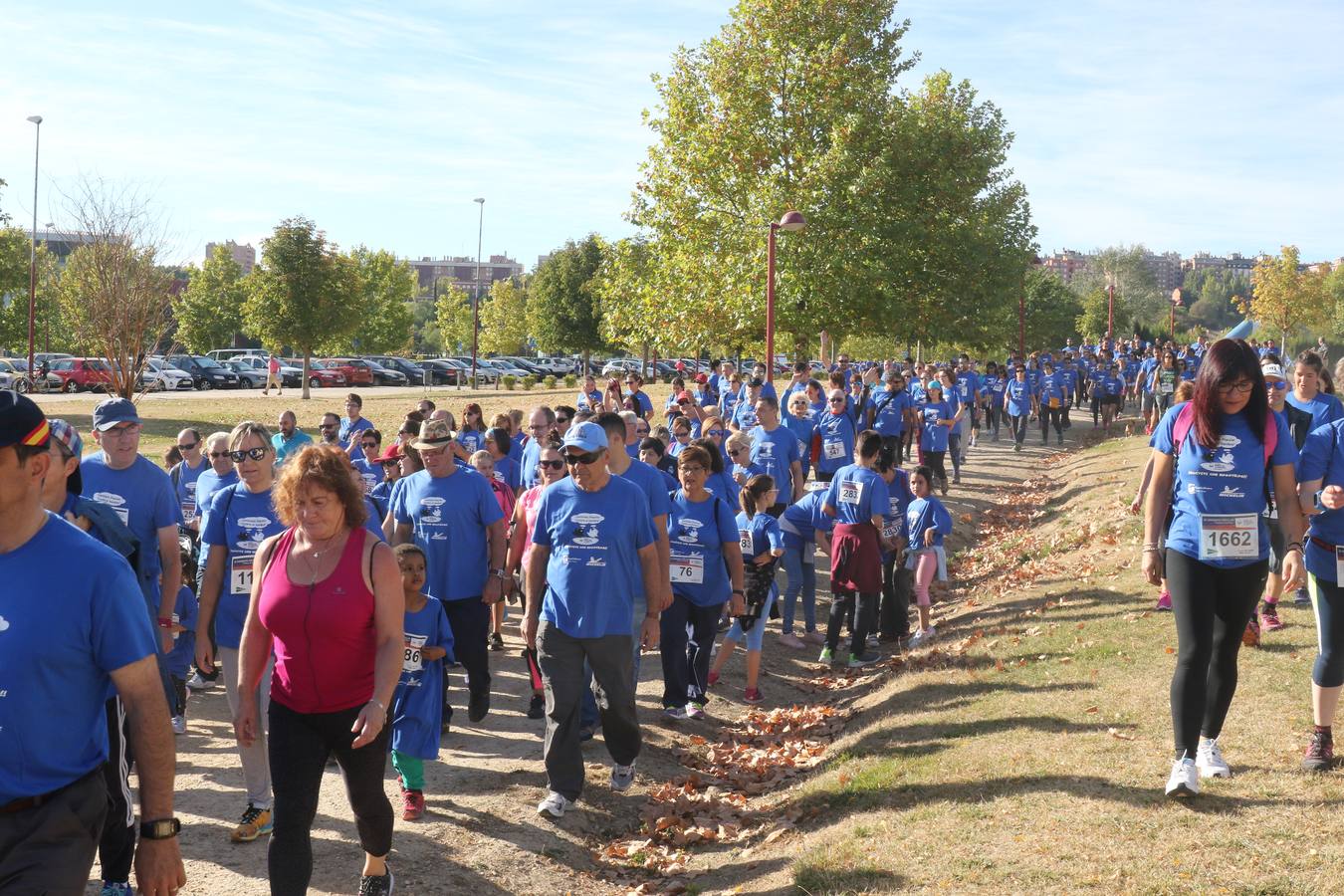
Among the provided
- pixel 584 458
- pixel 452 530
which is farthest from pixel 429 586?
pixel 584 458

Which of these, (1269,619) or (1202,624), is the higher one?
(1202,624)

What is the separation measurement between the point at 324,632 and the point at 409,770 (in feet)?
7.51

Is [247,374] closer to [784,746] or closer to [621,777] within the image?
[784,746]

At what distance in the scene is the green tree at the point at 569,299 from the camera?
2670 inches

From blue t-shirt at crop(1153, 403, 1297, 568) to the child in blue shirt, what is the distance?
3863 millimetres

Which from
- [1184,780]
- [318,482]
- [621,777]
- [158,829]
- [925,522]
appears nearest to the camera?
[158,829]

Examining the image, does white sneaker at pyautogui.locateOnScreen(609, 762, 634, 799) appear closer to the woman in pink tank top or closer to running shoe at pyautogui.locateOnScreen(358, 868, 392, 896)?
running shoe at pyautogui.locateOnScreen(358, 868, 392, 896)

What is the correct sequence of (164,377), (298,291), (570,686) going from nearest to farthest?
(570,686) < (298,291) < (164,377)

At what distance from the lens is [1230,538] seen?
5.64 metres

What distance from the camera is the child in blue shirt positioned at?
660 cm

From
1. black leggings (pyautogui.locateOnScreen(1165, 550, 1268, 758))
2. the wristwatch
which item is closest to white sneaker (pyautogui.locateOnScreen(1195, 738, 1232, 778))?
black leggings (pyautogui.locateOnScreen(1165, 550, 1268, 758))

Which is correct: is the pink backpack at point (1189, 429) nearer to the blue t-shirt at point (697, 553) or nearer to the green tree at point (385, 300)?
the blue t-shirt at point (697, 553)

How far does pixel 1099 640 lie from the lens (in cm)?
980

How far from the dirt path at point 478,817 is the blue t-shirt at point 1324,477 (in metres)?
3.09
